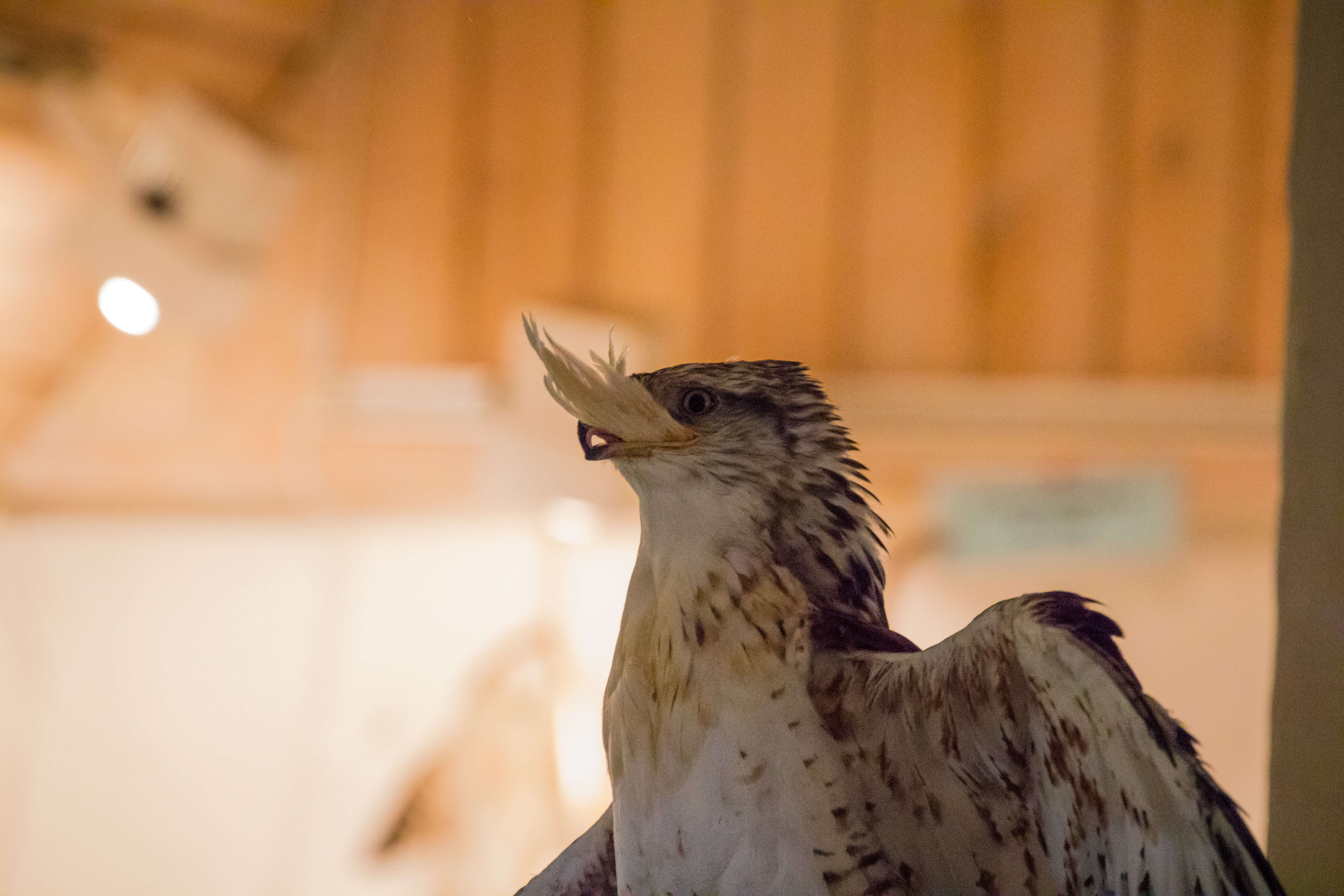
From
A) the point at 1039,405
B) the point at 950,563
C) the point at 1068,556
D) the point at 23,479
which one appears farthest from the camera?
the point at 23,479

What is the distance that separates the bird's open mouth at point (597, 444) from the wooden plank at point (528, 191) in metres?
0.59

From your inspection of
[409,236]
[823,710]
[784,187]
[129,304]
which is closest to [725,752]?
Result: [823,710]

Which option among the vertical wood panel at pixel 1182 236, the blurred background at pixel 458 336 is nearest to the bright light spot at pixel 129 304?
the blurred background at pixel 458 336

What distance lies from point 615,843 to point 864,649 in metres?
0.09

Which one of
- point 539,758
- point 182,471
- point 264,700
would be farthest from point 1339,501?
point 182,471

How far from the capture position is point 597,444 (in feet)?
0.74

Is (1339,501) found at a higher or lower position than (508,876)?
higher

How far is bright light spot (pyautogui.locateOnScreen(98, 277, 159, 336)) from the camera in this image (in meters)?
0.98

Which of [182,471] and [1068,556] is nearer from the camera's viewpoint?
[1068,556]

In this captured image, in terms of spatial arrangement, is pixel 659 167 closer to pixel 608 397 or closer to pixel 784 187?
pixel 784 187

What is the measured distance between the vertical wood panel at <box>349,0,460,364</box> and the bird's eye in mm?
800

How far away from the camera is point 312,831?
1012 mm

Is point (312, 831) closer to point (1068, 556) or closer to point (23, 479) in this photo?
point (23, 479)

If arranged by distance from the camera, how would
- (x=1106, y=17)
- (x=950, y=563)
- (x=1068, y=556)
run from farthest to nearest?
(x=1106, y=17)
(x=1068, y=556)
(x=950, y=563)
